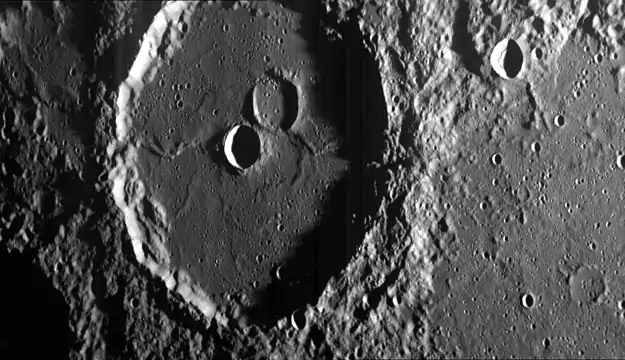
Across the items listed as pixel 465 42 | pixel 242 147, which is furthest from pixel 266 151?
pixel 465 42

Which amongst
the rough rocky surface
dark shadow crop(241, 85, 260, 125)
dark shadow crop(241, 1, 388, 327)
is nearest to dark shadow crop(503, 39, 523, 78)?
the rough rocky surface

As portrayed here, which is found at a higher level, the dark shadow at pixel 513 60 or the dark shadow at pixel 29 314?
the dark shadow at pixel 513 60

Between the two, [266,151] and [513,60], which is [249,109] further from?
[513,60]

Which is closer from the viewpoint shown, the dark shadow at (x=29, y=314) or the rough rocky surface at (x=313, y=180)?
the rough rocky surface at (x=313, y=180)

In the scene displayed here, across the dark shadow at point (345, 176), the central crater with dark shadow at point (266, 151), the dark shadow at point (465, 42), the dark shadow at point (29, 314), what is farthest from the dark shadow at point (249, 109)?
the dark shadow at point (29, 314)

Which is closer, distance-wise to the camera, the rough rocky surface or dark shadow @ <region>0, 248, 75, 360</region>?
the rough rocky surface

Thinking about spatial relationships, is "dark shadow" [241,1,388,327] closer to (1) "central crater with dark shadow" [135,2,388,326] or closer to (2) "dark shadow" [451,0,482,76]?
(1) "central crater with dark shadow" [135,2,388,326]

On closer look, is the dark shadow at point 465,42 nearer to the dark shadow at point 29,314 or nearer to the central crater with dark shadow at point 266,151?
the central crater with dark shadow at point 266,151

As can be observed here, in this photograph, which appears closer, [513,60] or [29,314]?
[513,60]
